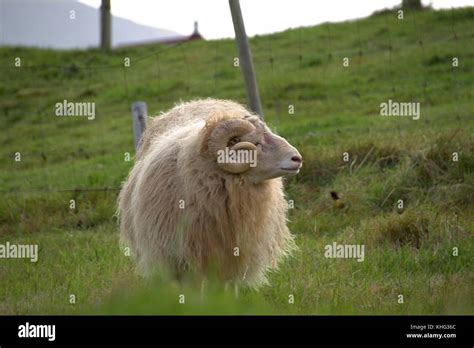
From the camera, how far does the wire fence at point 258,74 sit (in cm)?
1622

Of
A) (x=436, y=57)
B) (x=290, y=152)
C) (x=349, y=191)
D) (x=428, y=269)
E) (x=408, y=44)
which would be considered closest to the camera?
(x=290, y=152)

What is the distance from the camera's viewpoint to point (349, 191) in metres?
10.6

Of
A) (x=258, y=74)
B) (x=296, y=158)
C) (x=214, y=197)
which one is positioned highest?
(x=258, y=74)

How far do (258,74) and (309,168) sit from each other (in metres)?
7.29

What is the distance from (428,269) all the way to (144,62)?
1556 cm

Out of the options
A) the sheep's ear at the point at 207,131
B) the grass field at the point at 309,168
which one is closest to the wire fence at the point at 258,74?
the grass field at the point at 309,168

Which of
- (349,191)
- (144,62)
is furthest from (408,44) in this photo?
(349,191)

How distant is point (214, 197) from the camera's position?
720 cm

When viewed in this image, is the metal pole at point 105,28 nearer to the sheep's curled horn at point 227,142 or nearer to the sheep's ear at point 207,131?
the sheep's ear at point 207,131

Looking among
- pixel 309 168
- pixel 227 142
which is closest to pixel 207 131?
pixel 227 142

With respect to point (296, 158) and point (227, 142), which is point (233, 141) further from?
point (296, 158)
